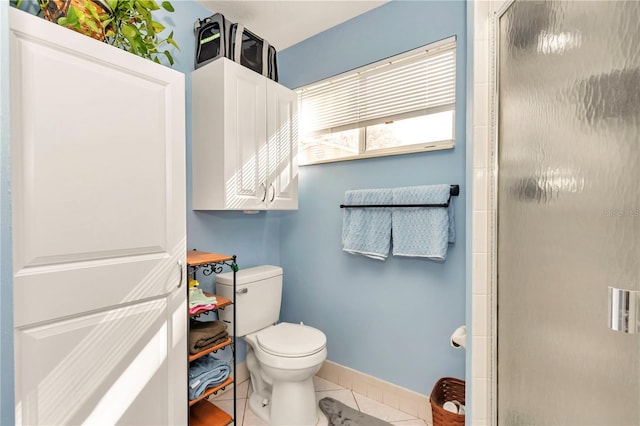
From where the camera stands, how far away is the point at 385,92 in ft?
6.29

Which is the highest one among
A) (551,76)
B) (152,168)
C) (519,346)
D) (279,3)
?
(279,3)

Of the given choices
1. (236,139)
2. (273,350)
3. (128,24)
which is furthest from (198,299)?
→ (128,24)

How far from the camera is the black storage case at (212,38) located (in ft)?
5.59

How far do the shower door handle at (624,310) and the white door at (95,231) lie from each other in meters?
1.41


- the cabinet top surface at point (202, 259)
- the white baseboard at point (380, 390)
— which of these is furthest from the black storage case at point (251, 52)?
the white baseboard at point (380, 390)

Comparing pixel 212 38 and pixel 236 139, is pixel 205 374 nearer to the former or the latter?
pixel 236 139

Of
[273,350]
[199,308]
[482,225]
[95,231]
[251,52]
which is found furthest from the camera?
[251,52]

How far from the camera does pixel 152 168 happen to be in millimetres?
1190

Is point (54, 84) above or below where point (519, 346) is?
above

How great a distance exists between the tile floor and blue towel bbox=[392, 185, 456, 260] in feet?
3.14

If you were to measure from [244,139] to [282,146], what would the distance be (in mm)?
328

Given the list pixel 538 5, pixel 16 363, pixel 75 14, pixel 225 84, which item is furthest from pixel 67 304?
pixel 538 5

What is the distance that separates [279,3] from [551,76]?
65.5 inches

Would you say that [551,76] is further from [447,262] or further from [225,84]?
[225,84]
